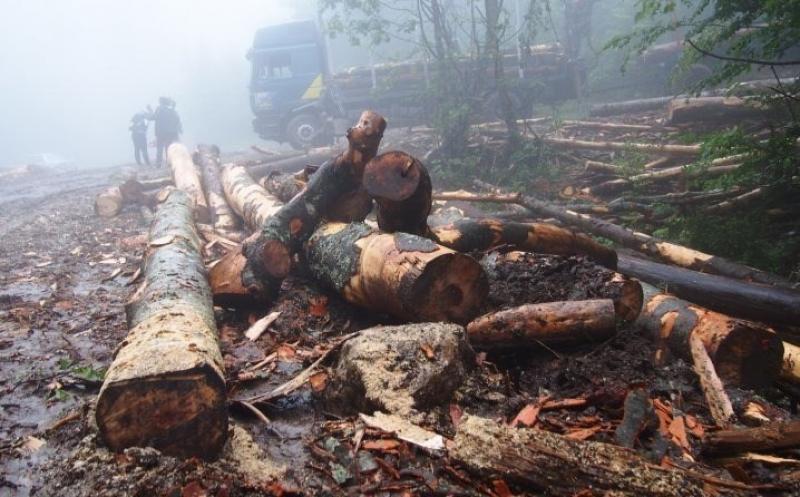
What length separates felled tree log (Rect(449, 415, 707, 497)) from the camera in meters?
1.71

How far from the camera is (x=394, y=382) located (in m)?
2.48

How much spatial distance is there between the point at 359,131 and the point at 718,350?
318cm

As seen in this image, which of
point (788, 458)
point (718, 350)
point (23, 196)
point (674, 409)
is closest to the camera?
point (788, 458)

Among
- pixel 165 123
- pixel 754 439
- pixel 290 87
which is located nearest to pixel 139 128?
pixel 165 123

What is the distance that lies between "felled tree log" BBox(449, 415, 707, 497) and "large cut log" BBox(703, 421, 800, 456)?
417 mm

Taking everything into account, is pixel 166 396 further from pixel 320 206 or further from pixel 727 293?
pixel 727 293

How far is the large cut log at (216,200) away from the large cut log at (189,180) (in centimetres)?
14

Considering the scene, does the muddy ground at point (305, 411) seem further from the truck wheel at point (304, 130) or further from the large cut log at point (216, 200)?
the truck wheel at point (304, 130)

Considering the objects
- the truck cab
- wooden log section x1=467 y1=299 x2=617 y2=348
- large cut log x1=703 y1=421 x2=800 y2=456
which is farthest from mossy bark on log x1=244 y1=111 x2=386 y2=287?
the truck cab

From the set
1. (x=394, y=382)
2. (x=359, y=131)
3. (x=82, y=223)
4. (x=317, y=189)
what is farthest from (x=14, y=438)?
(x=82, y=223)

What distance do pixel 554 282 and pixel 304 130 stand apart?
1552cm

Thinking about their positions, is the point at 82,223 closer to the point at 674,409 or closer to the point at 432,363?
the point at 432,363

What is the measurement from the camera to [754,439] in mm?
2006

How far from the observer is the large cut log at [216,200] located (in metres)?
7.33
